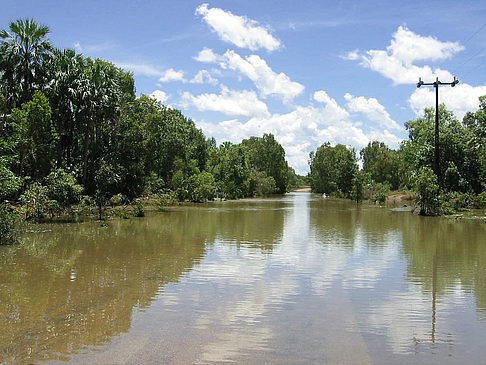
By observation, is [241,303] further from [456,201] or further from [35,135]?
[456,201]

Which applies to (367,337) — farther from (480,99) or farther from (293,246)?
(480,99)

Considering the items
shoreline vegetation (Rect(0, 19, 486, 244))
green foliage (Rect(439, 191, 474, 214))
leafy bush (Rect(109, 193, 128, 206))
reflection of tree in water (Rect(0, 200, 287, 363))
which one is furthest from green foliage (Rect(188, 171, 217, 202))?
reflection of tree in water (Rect(0, 200, 287, 363))

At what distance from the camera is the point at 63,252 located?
561 inches

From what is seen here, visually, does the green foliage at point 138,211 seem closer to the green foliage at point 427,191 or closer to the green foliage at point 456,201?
the green foliage at point 427,191

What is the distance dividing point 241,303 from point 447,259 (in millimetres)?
8164

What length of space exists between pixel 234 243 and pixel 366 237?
21.3 feet

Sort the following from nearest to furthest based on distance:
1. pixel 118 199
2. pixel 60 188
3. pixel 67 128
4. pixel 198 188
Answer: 1. pixel 60 188
2. pixel 118 199
3. pixel 67 128
4. pixel 198 188

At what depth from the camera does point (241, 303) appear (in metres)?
8.54

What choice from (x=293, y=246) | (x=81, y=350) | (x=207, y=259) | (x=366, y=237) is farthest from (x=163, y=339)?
(x=366, y=237)

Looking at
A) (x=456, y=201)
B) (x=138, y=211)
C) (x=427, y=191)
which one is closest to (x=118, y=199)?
(x=138, y=211)

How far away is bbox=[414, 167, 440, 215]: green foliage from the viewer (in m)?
30.2

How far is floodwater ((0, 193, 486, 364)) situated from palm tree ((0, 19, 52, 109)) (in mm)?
17547

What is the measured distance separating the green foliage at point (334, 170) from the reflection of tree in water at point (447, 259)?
4363 cm

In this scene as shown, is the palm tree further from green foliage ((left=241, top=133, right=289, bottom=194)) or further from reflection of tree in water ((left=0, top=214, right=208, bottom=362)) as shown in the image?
green foliage ((left=241, top=133, right=289, bottom=194))
